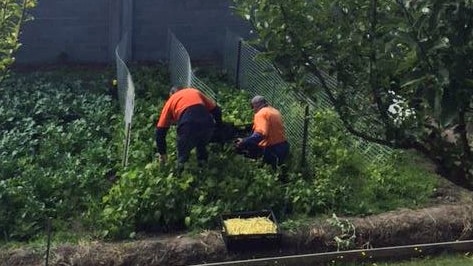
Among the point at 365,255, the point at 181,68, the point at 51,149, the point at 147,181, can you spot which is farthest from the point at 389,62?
the point at 181,68

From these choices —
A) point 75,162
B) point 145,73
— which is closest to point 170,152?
point 75,162

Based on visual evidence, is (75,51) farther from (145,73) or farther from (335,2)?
(335,2)

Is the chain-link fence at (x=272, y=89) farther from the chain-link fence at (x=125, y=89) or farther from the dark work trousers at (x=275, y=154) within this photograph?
the chain-link fence at (x=125, y=89)

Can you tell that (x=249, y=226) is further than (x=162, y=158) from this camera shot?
No

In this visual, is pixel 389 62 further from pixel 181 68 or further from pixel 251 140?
pixel 181 68

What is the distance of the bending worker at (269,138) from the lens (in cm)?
852

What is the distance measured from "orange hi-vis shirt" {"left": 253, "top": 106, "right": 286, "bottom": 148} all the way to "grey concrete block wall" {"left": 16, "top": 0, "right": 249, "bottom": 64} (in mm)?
5465

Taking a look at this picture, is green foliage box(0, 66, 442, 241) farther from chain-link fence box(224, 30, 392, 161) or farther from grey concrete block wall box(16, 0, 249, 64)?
grey concrete block wall box(16, 0, 249, 64)

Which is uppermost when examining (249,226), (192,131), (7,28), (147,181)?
(7,28)

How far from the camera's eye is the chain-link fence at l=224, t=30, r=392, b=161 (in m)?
9.05

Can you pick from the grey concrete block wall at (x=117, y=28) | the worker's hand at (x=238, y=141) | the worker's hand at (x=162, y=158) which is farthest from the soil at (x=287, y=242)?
the grey concrete block wall at (x=117, y=28)

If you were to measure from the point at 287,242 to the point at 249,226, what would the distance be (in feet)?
1.27

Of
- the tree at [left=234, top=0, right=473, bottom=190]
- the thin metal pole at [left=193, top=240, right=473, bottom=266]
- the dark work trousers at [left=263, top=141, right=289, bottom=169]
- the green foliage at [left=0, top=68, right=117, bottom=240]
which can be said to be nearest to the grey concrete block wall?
the green foliage at [left=0, top=68, right=117, bottom=240]

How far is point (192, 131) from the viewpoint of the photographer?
830 centimetres
